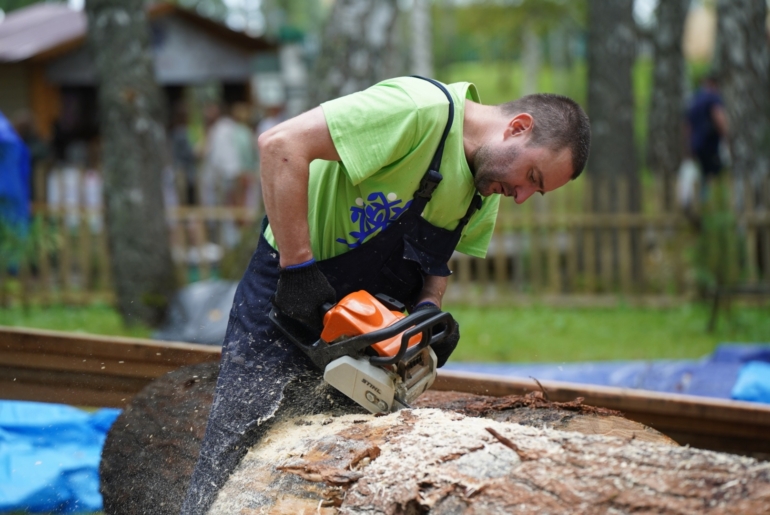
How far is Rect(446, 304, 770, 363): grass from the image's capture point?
6.88 meters

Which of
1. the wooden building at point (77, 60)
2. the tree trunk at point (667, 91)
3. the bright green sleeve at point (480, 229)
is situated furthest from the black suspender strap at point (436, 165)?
the wooden building at point (77, 60)

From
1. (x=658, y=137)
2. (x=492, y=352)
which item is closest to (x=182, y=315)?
(x=492, y=352)

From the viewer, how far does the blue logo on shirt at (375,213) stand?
260 centimetres

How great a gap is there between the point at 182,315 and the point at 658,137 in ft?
31.5

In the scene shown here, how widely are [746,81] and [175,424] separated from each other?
28.8 feet

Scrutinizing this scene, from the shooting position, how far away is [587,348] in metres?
7.11

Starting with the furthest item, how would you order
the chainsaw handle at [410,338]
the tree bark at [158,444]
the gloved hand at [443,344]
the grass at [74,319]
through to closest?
1. the grass at [74,319]
2. the tree bark at [158,444]
3. the gloved hand at [443,344]
4. the chainsaw handle at [410,338]

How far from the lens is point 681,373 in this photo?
515 centimetres

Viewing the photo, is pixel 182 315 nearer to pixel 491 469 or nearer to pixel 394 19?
pixel 394 19

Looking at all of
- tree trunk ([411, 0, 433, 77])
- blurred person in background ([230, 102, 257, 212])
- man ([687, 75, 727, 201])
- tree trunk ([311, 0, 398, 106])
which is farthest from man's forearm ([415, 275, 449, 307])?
tree trunk ([411, 0, 433, 77])

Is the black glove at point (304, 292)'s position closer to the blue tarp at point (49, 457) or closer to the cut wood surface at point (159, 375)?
the cut wood surface at point (159, 375)

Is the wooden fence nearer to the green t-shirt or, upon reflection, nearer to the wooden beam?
the wooden beam

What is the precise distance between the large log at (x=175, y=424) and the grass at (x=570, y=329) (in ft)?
12.3

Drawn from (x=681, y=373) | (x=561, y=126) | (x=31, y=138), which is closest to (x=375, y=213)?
(x=561, y=126)
